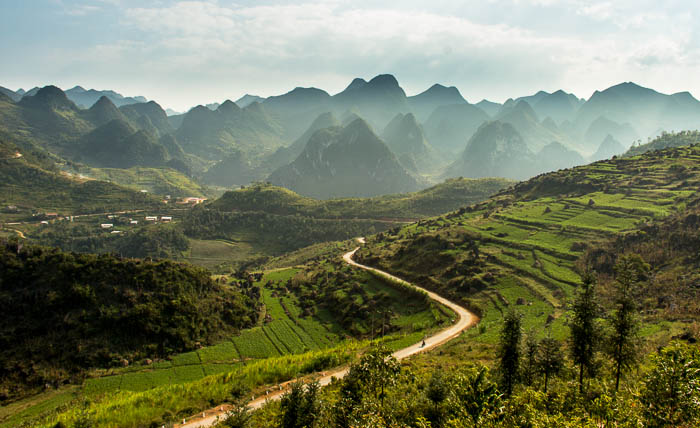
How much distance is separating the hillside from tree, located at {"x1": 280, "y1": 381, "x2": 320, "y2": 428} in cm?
4396

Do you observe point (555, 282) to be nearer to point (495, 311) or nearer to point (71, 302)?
point (495, 311)

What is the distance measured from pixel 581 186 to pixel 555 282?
7979 centimetres

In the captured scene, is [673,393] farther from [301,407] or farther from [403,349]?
[403,349]

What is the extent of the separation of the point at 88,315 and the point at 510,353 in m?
65.4

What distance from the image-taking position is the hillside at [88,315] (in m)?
52.2

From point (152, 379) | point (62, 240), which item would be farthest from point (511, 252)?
point (62, 240)

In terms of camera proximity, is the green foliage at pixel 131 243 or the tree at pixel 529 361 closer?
the tree at pixel 529 361

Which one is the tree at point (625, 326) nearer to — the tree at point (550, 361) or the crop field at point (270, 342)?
the tree at point (550, 361)

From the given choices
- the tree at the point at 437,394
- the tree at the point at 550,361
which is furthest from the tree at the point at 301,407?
the tree at the point at 550,361

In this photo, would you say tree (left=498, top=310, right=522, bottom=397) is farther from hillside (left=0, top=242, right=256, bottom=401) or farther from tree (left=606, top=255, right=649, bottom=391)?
hillside (left=0, top=242, right=256, bottom=401)

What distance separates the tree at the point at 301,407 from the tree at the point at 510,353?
55.3ft

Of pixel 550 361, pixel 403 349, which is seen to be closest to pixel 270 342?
pixel 403 349

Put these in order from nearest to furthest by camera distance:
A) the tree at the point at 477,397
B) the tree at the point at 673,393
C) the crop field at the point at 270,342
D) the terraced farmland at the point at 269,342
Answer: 1. the tree at the point at 673,393
2. the tree at the point at 477,397
3. the crop field at the point at 270,342
4. the terraced farmland at the point at 269,342

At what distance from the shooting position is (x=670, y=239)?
71.2m
